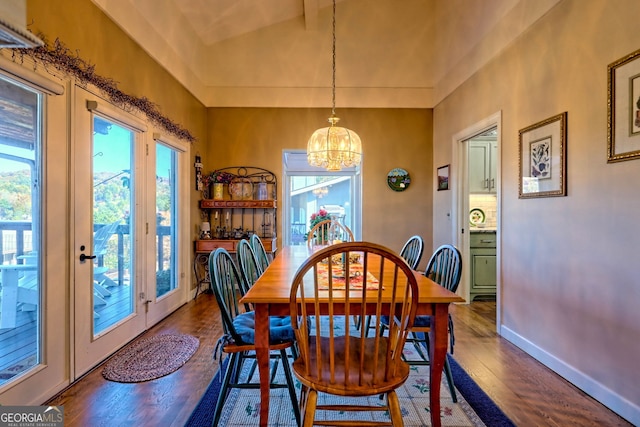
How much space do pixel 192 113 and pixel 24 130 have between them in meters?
2.50

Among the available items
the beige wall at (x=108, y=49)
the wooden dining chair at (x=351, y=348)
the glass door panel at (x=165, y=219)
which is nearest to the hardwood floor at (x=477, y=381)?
the wooden dining chair at (x=351, y=348)

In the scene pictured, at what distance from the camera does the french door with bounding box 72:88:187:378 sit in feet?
7.22

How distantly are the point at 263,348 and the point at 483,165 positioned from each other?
13.4 ft

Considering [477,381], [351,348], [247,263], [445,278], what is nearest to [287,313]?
[351,348]

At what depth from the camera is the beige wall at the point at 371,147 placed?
4.65 meters

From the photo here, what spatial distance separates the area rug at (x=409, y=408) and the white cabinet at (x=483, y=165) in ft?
9.98

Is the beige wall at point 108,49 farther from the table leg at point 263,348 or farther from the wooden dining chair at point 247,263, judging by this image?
the table leg at point 263,348

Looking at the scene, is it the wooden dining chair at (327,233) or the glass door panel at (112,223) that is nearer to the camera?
the glass door panel at (112,223)

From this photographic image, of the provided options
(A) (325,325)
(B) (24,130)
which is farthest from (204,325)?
(B) (24,130)

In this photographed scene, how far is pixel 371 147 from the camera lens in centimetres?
470

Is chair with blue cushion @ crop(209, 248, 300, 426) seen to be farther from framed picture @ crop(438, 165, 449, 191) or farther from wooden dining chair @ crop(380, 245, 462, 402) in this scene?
framed picture @ crop(438, 165, 449, 191)

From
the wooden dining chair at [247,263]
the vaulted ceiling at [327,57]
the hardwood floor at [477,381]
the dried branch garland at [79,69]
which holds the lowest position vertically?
the hardwood floor at [477,381]

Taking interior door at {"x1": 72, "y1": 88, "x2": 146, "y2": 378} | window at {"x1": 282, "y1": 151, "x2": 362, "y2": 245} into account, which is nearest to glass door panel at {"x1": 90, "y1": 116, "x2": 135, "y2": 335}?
interior door at {"x1": 72, "y1": 88, "x2": 146, "y2": 378}

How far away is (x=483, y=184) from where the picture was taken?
4.45 m
